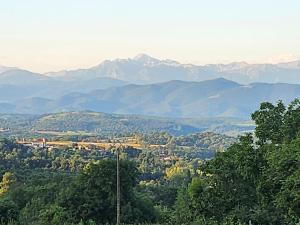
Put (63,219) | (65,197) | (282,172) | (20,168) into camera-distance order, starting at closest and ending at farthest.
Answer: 1. (282,172)
2. (63,219)
3. (65,197)
4. (20,168)

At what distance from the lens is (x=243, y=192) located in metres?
24.3

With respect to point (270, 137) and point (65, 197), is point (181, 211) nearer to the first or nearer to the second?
point (270, 137)

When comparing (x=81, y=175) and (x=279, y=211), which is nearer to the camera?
(x=279, y=211)

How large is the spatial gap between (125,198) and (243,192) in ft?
41.6

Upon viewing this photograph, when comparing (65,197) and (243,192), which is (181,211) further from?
(65,197)

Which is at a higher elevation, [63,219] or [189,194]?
[189,194]

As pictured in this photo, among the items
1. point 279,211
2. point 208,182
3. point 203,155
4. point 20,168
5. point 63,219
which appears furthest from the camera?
point 203,155

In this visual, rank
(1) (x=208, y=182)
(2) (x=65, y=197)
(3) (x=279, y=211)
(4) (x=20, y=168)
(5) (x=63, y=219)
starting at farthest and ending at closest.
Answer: (4) (x=20, y=168) < (2) (x=65, y=197) < (5) (x=63, y=219) < (1) (x=208, y=182) < (3) (x=279, y=211)

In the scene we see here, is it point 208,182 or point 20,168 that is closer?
point 208,182

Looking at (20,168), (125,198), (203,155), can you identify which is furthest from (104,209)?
(203,155)

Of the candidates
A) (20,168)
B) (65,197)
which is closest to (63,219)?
(65,197)

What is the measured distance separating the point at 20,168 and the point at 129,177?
37834 millimetres

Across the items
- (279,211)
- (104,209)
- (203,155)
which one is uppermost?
(279,211)

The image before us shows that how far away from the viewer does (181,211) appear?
84.9 ft
